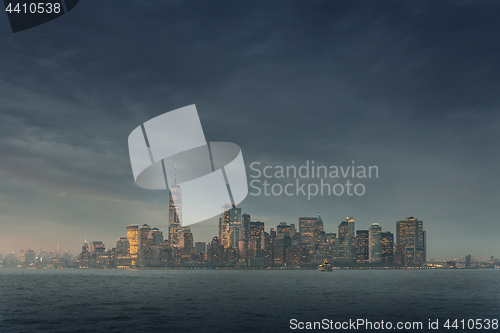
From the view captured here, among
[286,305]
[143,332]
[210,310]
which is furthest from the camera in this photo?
[286,305]

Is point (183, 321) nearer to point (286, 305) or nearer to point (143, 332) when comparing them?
point (143, 332)

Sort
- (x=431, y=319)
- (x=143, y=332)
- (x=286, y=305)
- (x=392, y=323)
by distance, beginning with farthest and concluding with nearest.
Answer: (x=286, y=305) → (x=431, y=319) → (x=392, y=323) → (x=143, y=332)

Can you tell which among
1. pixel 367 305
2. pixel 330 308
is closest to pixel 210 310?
pixel 330 308

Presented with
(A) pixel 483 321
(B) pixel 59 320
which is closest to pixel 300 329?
(A) pixel 483 321

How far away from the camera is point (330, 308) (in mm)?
70000

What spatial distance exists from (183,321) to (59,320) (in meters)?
17.8

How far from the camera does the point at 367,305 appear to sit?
2975 inches

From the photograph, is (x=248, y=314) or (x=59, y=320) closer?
(x=59, y=320)

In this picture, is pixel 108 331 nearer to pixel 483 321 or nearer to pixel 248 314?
pixel 248 314

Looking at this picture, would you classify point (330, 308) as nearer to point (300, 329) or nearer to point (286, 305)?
point (286, 305)

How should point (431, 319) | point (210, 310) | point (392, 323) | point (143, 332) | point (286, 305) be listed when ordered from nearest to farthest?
point (143, 332), point (392, 323), point (431, 319), point (210, 310), point (286, 305)

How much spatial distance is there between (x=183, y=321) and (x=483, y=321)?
1668 inches

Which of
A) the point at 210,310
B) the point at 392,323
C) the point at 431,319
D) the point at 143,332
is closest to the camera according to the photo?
the point at 143,332

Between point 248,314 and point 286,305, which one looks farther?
point 286,305
